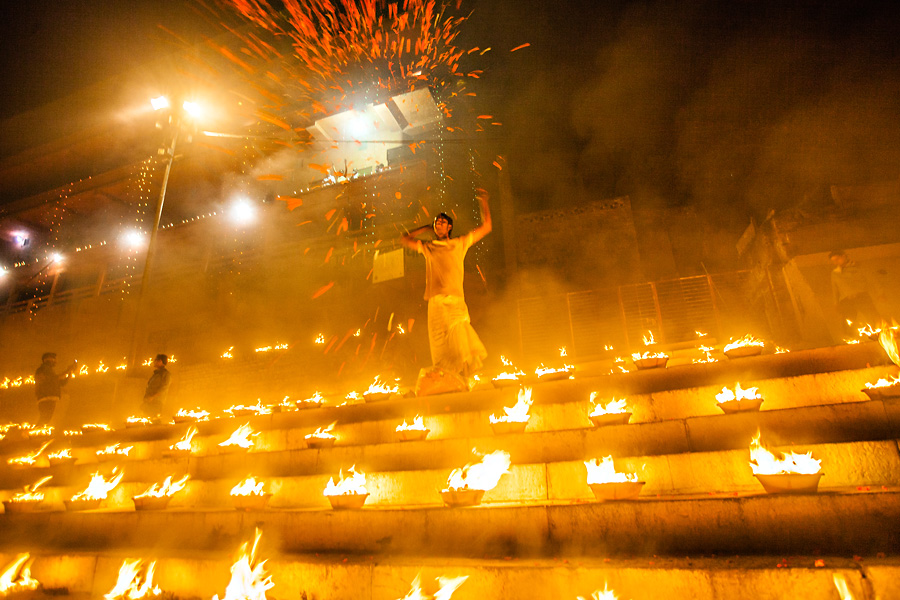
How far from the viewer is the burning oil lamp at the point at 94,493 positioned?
4.80 metres

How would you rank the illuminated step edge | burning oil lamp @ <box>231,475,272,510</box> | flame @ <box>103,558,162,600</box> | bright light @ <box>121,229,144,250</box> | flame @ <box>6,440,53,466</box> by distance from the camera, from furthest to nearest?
1. bright light @ <box>121,229,144,250</box>
2. flame @ <box>6,440,53,466</box>
3. burning oil lamp @ <box>231,475,272,510</box>
4. flame @ <box>103,558,162,600</box>
5. the illuminated step edge

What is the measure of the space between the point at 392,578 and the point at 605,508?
5.06 ft

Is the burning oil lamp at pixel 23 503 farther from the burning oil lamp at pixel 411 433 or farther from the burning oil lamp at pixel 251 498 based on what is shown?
the burning oil lamp at pixel 411 433

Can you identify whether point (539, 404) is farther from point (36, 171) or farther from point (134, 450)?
point (36, 171)

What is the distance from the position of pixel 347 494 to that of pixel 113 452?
469 cm

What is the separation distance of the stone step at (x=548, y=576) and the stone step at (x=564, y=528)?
0.16m

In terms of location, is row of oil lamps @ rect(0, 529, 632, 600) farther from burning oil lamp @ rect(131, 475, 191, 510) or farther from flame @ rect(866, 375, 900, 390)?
flame @ rect(866, 375, 900, 390)

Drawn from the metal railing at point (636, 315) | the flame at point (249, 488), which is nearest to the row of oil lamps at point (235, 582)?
the flame at point (249, 488)

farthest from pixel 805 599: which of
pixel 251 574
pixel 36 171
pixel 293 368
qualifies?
pixel 36 171

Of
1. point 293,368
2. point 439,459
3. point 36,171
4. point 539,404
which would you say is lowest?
point 439,459

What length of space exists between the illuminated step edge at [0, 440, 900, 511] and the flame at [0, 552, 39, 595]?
3.86ft

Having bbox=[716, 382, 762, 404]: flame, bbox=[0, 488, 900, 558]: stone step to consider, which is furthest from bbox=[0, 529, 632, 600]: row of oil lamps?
bbox=[716, 382, 762, 404]: flame

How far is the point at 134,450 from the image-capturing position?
240 inches

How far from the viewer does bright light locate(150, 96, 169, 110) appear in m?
10.6
